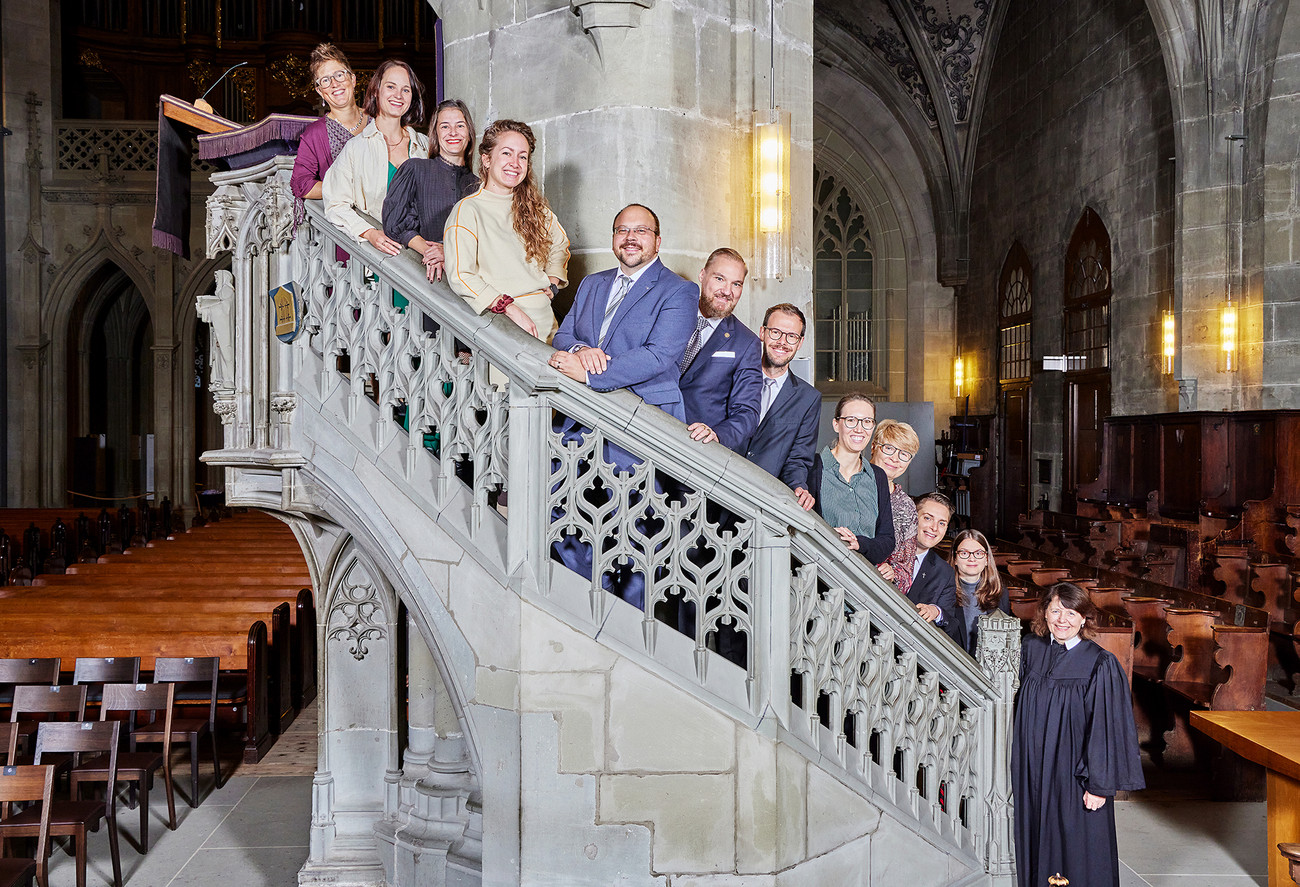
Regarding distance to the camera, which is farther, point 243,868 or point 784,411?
point 243,868

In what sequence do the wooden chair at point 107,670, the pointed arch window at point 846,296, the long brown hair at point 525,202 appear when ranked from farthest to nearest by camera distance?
the pointed arch window at point 846,296 < the wooden chair at point 107,670 < the long brown hair at point 525,202

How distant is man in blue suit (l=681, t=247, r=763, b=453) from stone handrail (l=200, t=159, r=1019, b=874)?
1.01 ft

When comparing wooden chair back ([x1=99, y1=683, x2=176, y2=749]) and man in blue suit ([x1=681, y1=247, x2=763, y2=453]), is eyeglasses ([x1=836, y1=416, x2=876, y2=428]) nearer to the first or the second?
man in blue suit ([x1=681, y1=247, x2=763, y2=453])

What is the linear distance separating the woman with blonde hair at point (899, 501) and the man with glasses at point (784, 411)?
0.43 metres

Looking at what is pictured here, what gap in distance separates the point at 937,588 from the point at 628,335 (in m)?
1.73

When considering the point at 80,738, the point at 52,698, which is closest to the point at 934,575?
the point at 80,738

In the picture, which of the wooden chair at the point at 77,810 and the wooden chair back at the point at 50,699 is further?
the wooden chair back at the point at 50,699

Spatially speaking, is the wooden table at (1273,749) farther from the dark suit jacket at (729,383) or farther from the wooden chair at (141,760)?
the wooden chair at (141,760)

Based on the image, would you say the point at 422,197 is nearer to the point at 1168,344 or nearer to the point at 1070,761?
the point at 1070,761

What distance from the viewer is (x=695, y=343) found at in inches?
157

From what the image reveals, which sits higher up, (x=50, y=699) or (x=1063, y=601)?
(x=1063, y=601)

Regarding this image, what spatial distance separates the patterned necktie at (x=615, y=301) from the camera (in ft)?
12.4

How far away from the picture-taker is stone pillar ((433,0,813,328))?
15.7 feet

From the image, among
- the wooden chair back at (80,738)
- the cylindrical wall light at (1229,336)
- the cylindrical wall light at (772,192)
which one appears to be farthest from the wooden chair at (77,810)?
the cylindrical wall light at (1229,336)
